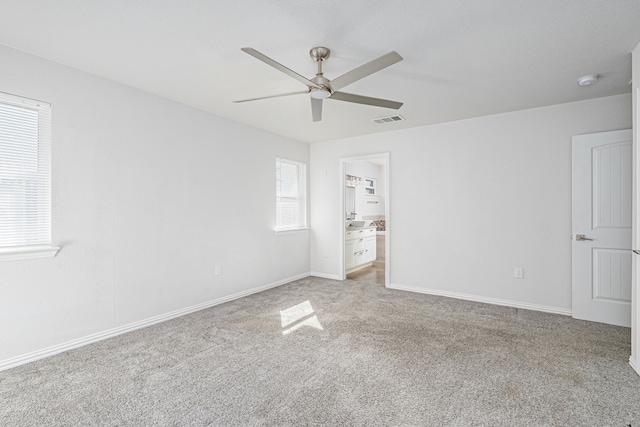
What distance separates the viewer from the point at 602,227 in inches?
135

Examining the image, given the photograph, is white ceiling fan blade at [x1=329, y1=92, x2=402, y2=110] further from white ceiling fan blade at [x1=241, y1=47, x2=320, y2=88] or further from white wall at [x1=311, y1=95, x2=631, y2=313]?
white wall at [x1=311, y1=95, x2=631, y2=313]

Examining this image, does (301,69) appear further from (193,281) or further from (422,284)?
(422,284)

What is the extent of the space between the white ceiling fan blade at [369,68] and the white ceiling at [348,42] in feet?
0.97

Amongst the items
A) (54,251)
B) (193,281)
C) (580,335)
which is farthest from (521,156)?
(54,251)

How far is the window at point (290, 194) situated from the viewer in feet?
17.2

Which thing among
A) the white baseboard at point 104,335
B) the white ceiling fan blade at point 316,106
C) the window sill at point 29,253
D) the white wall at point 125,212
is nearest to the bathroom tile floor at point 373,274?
the white wall at point 125,212

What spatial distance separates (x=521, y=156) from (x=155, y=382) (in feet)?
15.2

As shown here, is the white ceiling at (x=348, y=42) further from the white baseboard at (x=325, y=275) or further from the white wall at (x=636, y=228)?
the white baseboard at (x=325, y=275)

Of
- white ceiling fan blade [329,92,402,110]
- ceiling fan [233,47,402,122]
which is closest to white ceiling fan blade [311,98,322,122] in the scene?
ceiling fan [233,47,402,122]

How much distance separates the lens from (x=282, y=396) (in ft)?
6.79

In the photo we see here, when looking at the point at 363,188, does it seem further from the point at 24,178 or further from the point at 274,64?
the point at 24,178

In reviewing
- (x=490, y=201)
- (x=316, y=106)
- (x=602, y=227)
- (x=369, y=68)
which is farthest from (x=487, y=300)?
(x=369, y=68)

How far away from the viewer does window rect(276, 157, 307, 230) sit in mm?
5254

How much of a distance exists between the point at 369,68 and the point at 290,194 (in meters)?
3.57
